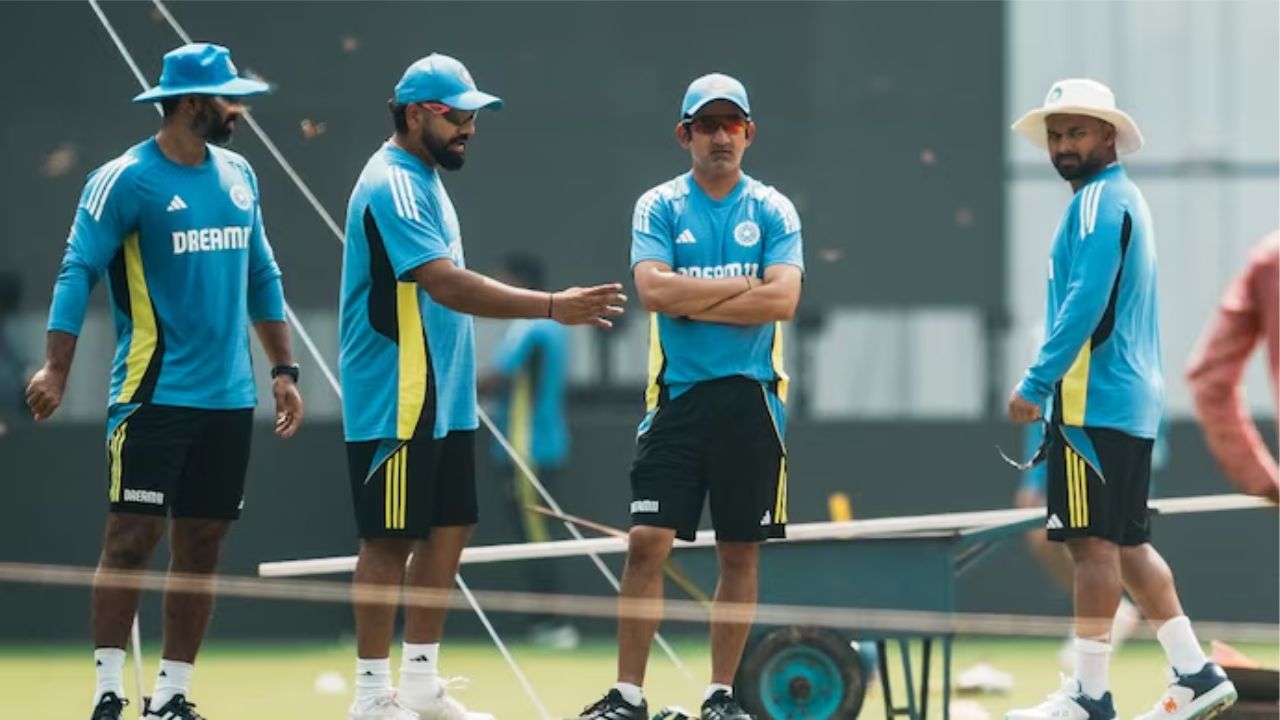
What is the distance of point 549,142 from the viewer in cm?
1072

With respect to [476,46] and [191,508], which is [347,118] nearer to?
[476,46]

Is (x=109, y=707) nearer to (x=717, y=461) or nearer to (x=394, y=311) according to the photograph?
(x=394, y=311)

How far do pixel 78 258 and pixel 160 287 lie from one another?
0.22m


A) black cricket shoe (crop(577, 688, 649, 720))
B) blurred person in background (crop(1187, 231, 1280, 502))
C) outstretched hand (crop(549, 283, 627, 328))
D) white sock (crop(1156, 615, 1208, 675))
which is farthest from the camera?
white sock (crop(1156, 615, 1208, 675))

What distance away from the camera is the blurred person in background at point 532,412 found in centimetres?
1046

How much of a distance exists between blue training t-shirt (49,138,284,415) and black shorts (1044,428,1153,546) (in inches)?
88.4

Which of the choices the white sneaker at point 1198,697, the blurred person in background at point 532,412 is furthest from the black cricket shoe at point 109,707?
the blurred person in background at point 532,412

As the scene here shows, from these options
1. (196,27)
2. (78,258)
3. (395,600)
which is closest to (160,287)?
(78,258)

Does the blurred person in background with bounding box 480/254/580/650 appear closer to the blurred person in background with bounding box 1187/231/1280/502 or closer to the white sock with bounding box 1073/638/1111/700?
the white sock with bounding box 1073/638/1111/700

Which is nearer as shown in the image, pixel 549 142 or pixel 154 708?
pixel 154 708

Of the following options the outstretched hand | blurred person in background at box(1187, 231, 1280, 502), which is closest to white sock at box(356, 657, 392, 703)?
the outstretched hand

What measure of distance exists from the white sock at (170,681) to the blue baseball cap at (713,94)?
201 centimetres

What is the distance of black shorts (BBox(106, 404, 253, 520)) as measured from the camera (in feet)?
→ 20.5

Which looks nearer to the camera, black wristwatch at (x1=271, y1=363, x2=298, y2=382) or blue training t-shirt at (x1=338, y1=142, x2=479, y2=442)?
blue training t-shirt at (x1=338, y1=142, x2=479, y2=442)
